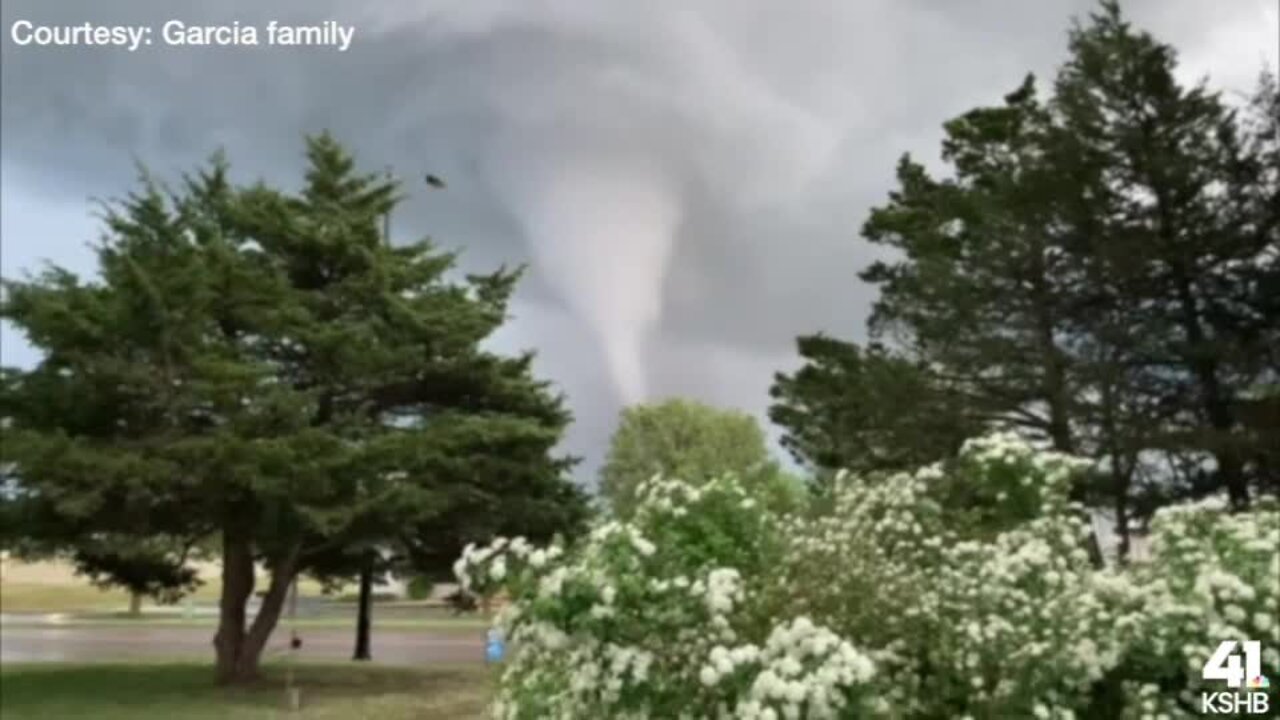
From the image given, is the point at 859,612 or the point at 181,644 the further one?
the point at 181,644

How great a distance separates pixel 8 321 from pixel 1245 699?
1734 cm

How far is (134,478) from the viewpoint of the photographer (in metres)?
15.2

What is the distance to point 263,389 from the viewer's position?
1645 centimetres

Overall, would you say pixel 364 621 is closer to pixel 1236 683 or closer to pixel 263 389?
pixel 263 389

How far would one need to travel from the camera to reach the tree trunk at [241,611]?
58.0 feet

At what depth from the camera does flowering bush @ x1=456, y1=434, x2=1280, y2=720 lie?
437 cm

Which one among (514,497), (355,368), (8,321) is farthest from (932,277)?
(8,321)

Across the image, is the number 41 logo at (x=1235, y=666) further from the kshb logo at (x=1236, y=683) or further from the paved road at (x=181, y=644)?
the paved road at (x=181, y=644)

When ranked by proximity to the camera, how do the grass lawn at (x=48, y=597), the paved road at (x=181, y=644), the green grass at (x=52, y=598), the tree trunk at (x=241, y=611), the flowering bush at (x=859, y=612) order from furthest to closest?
the green grass at (x=52, y=598) < the grass lawn at (x=48, y=597) < the paved road at (x=181, y=644) < the tree trunk at (x=241, y=611) < the flowering bush at (x=859, y=612)

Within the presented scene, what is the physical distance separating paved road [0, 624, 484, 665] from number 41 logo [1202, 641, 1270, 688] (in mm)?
18345

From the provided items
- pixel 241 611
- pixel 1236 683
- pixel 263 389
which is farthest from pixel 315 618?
pixel 1236 683

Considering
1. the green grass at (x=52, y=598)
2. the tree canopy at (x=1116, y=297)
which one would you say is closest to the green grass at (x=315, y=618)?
the green grass at (x=52, y=598)

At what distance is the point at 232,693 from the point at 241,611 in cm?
209

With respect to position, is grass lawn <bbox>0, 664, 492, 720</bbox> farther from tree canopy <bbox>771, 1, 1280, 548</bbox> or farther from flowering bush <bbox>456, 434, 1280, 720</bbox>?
tree canopy <bbox>771, 1, 1280, 548</bbox>
